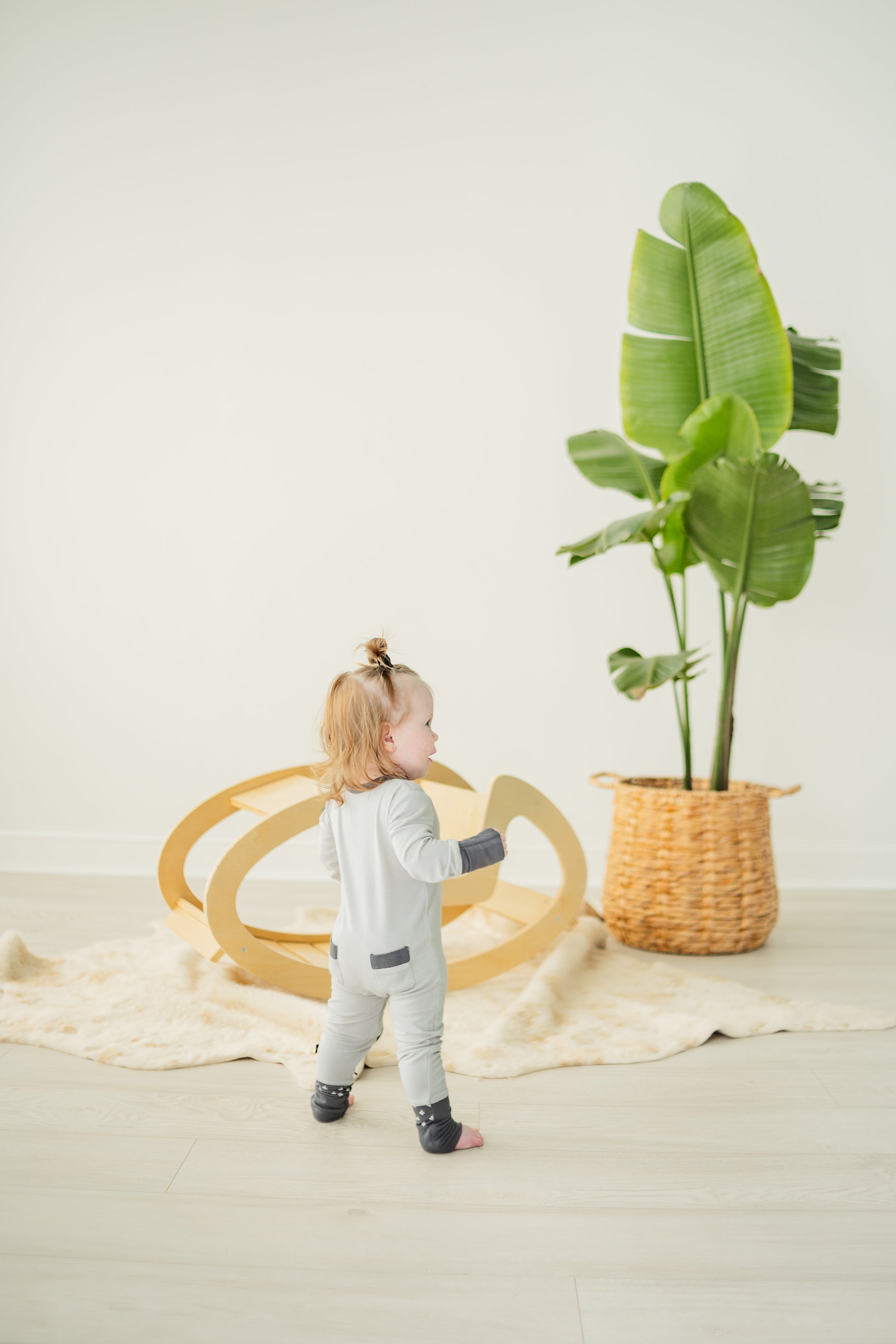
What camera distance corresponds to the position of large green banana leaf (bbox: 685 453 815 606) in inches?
73.4

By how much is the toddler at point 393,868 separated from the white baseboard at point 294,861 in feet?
4.82

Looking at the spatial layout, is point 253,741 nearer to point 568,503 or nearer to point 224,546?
point 224,546

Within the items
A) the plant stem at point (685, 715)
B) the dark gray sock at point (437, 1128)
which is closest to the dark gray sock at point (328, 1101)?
the dark gray sock at point (437, 1128)

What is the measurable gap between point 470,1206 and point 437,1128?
0.13m

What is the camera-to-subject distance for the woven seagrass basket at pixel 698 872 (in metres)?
2.06

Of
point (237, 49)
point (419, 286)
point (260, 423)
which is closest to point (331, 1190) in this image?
point (260, 423)

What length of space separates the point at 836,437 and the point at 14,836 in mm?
2533

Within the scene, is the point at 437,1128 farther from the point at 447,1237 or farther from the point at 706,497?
the point at 706,497

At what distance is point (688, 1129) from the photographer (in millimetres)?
1277

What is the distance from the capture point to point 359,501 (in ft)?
8.90

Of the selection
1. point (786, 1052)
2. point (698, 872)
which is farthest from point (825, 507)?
point (786, 1052)

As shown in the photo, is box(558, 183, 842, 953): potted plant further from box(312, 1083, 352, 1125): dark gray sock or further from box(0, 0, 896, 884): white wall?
box(312, 1083, 352, 1125): dark gray sock

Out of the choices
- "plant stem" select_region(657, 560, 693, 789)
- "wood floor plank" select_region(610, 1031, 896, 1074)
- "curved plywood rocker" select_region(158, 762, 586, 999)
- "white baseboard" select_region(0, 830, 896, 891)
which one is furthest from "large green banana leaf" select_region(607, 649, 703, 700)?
"white baseboard" select_region(0, 830, 896, 891)

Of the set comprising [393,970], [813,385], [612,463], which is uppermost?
[813,385]
